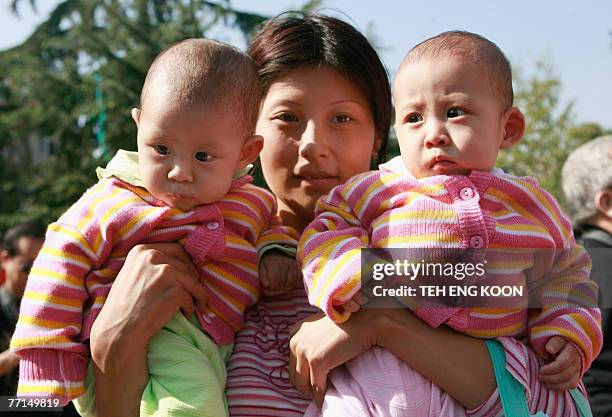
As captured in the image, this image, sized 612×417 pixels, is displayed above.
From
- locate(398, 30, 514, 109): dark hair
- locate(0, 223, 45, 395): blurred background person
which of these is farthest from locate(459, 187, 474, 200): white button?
locate(0, 223, 45, 395): blurred background person

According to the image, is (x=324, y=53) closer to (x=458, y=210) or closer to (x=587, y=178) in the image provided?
(x=458, y=210)

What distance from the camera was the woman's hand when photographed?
1.96 meters

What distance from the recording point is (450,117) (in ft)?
6.63

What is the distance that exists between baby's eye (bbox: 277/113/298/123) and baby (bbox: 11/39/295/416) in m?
0.31

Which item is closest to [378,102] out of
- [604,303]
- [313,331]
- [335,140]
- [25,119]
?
[335,140]

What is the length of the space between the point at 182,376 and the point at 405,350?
2.12 feet

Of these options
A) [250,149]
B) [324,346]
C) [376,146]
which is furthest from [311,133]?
[324,346]

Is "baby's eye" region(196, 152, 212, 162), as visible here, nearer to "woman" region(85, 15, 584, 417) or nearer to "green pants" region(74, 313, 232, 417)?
"woman" region(85, 15, 584, 417)

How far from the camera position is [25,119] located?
51.1 feet

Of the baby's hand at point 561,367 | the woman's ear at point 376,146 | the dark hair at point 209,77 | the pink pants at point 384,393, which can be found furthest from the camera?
the woman's ear at point 376,146

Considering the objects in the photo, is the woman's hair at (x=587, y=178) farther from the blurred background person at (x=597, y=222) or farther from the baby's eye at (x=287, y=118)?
the baby's eye at (x=287, y=118)

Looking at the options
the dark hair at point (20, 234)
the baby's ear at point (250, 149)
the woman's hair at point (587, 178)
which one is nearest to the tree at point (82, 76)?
the dark hair at point (20, 234)

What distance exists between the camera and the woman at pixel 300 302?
6.39 ft

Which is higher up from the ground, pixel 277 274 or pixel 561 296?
pixel 561 296
